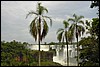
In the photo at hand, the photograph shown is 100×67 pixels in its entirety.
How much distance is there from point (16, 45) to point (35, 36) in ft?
198

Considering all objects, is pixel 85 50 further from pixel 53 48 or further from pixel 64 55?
pixel 53 48

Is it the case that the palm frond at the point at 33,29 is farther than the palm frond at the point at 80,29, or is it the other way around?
the palm frond at the point at 80,29

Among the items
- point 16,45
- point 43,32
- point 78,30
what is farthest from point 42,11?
point 16,45

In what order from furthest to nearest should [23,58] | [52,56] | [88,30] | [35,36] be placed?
1. [52,56]
2. [23,58]
3. [88,30]
4. [35,36]

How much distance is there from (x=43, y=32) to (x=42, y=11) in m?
1.24

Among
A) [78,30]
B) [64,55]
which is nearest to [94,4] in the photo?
[78,30]

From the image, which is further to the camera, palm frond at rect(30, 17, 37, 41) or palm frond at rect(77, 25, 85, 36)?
palm frond at rect(77, 25, 85, 36)

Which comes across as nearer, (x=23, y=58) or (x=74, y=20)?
(x=74, y=20)

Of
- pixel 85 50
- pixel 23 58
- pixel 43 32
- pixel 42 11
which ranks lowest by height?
pixel 23 58

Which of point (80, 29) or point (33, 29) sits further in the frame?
point (80, 29)

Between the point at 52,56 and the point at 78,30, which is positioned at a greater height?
the point at 78,30

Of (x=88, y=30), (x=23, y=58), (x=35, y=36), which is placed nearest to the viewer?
(x=35, y=36)

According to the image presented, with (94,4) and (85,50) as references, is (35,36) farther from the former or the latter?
(85,50)

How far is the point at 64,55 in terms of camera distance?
220ft
